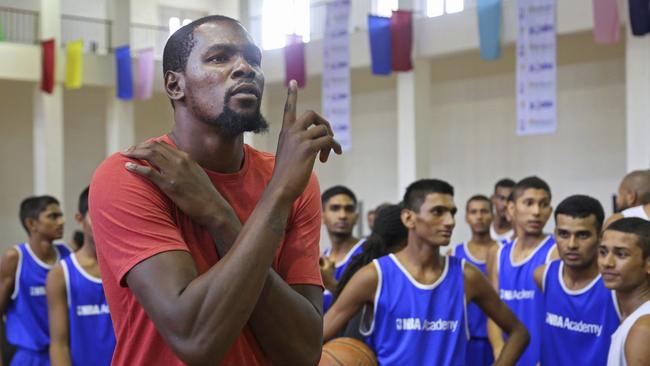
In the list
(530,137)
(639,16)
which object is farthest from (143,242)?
(530,137)

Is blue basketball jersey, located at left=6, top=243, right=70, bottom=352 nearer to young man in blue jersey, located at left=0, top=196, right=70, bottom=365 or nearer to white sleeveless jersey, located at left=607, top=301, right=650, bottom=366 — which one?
young man in blue jersey, located at left=0, top=196, right=70, bottom=365

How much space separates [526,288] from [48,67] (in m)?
14.5

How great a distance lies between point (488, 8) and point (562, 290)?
867 centimetres

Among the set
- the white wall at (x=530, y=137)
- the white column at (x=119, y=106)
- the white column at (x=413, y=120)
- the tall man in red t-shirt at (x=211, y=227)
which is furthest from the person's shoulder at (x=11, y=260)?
the white column at (x=119, y=106)

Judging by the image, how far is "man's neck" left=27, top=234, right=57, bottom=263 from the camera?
7.12m

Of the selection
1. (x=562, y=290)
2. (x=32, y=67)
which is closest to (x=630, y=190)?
(x=562, y=290)

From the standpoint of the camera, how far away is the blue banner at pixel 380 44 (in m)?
14.7

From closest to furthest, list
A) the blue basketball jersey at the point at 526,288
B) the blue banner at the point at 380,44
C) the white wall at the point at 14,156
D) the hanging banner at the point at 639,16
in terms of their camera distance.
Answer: the blue basketball jersey at the point at 526,288 → the hanging banner at the point at 639,16 → the blue banner at the point at 380,44 → the white wall at the point at 14,156

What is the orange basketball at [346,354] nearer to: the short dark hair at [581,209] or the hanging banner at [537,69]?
the short dark hair at [581,209]

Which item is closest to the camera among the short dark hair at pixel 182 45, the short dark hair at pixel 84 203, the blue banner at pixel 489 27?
the short dark hair at pixel 182 45

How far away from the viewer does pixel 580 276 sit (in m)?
5.61

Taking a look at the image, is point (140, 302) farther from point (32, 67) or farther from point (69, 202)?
point (69, 202)

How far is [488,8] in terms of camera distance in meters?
13.5

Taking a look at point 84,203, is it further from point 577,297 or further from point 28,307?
point 577,297
